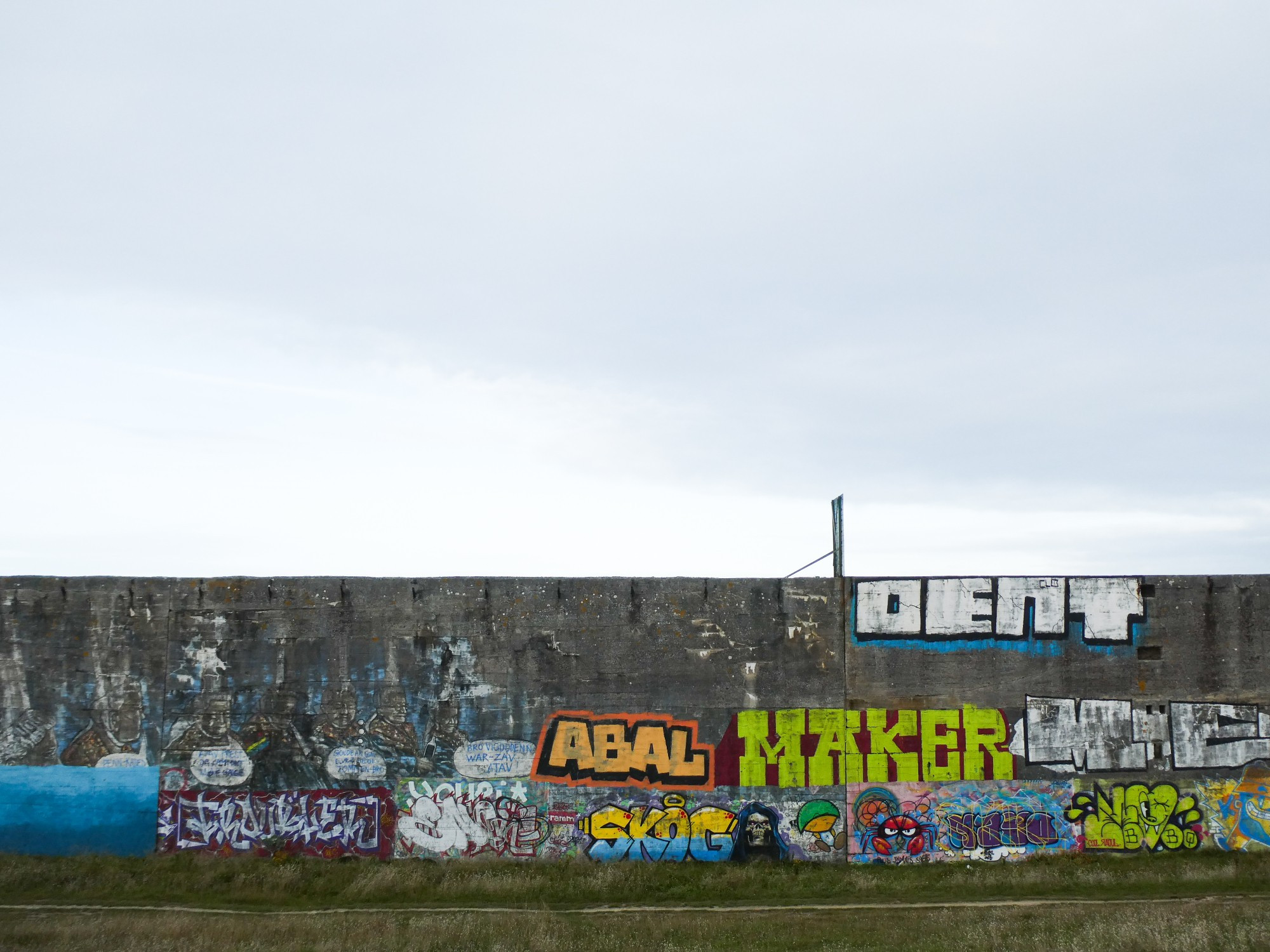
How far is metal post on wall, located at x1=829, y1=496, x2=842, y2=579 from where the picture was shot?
63.0ft

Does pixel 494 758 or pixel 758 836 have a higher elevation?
pixel 494 758

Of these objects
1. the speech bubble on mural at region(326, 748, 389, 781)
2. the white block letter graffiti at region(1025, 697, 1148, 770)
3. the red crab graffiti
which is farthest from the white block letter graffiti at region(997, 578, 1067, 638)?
the speech bubble on mural at region(326, 748, 389, 781)

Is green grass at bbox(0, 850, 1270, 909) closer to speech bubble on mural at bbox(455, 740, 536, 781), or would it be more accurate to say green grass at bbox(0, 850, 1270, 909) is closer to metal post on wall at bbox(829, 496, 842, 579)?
speech bubble on mural at bbox(455, 740, 536, 781)

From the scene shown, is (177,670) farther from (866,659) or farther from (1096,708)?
(1096,708)

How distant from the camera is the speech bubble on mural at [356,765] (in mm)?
18391

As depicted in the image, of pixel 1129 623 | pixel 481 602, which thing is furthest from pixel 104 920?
pixel 1129 623

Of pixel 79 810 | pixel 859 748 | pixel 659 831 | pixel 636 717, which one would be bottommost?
pixel 659 831

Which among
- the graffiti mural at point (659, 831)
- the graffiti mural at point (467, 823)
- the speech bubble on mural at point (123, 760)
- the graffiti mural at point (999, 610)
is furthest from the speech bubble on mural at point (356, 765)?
the graffiti mural at point (999, 610)

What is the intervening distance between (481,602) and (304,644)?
3167 mm

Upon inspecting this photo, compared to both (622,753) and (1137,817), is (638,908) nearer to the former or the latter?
(622,753)

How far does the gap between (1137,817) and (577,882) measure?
964 cm

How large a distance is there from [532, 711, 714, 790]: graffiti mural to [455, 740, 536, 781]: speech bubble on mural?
0.21 m

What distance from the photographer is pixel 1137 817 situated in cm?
1845

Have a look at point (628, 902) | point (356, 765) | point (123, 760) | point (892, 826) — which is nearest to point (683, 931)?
point (628, 902)
